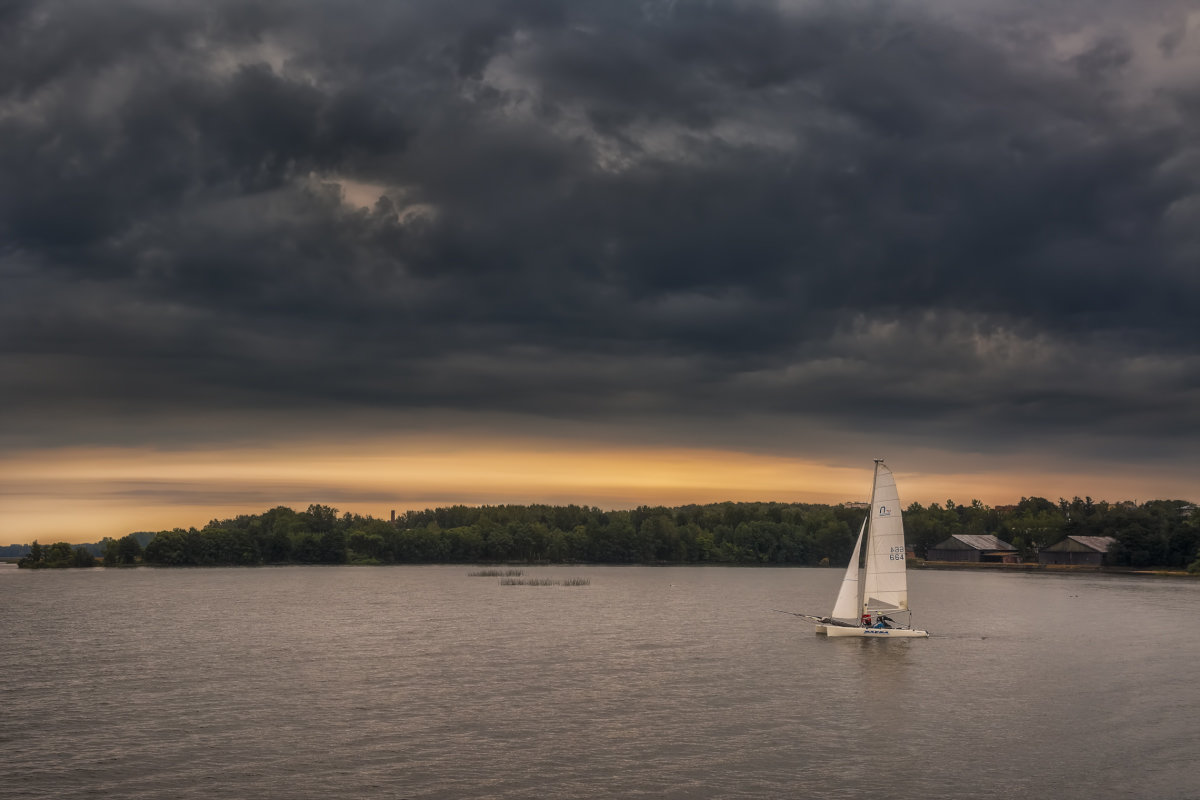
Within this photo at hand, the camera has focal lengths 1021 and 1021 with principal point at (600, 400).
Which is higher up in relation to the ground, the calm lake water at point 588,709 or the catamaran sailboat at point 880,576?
the catamaran sailboat at point 880,576

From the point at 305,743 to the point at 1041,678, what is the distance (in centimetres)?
4730

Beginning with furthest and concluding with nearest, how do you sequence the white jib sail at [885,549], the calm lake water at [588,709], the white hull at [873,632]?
1. the white hull at [873,632]
2. the white jib sail at [885,549]
3. the calm lake water at [588,709]

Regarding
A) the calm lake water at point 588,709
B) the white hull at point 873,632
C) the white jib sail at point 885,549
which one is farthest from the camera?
the white hull at point 873,632

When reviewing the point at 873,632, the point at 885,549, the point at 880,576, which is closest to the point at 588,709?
the point at 873,632

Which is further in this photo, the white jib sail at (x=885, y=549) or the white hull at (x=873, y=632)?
the white hull at (x=873, y=632)

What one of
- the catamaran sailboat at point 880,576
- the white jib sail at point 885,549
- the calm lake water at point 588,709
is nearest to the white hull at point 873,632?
the catamaran sailboat at point 880,576

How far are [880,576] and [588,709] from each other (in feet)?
132

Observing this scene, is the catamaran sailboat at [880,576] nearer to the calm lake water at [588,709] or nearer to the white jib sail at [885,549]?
the white jib sail at [885,549]

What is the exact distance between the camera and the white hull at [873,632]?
85062 millimetres

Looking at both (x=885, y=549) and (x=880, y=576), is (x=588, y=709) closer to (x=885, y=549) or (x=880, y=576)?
(x=885, y=549)

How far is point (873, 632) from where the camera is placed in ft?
278

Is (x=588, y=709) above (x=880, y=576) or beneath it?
beneath

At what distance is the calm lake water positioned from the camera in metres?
39.2

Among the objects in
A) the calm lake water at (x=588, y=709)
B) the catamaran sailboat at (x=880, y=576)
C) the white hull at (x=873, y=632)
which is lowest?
the calm lake water at (x=588, y=709)
